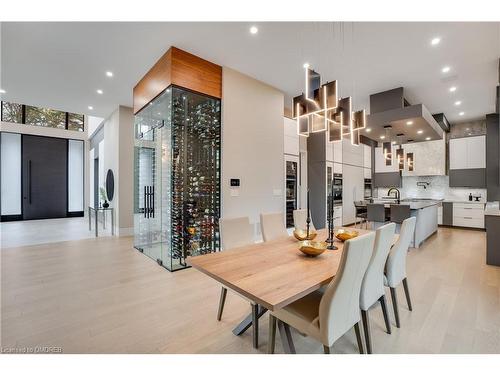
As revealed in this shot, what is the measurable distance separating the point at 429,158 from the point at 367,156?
5.62ft

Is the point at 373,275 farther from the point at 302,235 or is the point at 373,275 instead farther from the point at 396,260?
the point at 302,235

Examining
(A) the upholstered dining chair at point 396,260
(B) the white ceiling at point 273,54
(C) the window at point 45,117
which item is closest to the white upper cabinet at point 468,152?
(B) the white ceiling at point 273,54

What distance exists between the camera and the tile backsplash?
6.95 meters

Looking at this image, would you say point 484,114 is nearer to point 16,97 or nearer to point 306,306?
point 306,306

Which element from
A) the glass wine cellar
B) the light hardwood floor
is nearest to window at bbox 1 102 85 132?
the light hardwood floor

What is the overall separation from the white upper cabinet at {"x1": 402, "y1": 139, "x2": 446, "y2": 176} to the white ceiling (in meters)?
A: 2.27

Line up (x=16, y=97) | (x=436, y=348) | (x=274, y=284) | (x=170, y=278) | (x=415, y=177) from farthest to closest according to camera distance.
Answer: (x=415, y=177)
(x=16, y=97)
(x=170, y=278)
(x=436, y=348)
(x=274, y=284)

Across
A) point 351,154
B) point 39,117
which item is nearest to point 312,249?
point 351,154

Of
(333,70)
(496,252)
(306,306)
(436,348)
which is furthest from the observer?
(333,70)

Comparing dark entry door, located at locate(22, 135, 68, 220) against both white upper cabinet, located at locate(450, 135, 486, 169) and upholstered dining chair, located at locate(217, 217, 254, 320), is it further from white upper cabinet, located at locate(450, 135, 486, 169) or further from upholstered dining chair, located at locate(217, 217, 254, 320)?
white upper cabinet, located at locate(450, 135, 486, 169)

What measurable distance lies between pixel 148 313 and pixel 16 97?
5930mm
